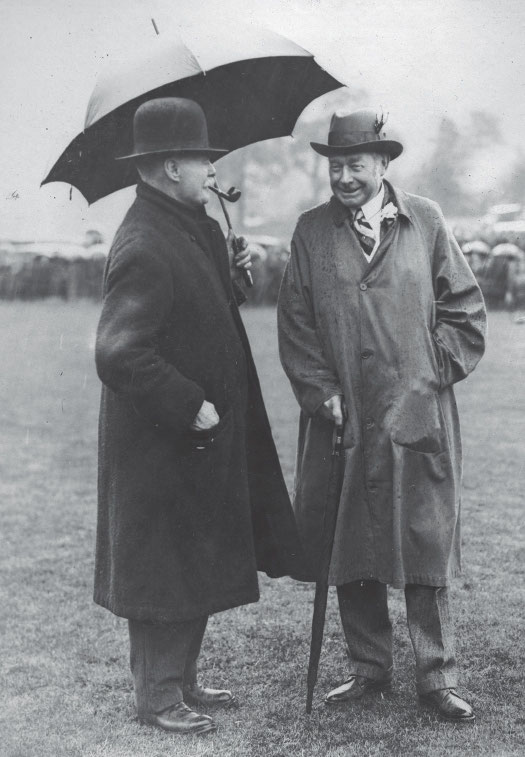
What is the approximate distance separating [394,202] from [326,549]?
134 cm

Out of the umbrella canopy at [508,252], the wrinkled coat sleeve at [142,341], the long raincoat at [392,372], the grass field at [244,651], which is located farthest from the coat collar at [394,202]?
the umbrella canopy at [508,252]

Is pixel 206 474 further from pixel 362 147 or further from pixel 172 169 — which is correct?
pixel 362 147

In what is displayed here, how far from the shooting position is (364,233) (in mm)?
3529

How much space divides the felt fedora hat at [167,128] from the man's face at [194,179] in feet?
0.18

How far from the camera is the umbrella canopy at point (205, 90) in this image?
10.7 ft

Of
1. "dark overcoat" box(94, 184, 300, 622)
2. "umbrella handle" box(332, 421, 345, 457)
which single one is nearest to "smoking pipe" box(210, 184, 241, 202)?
"dark overcoat" box(94, 184, 300, 622)

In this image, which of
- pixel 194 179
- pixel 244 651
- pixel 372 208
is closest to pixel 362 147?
pixel 372 208

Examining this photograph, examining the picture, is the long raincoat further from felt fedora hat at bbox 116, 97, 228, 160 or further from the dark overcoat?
felt fedora hat at bbox 116, 97, 228, 160

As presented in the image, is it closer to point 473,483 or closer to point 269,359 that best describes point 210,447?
point 473,483

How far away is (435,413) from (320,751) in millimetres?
1268

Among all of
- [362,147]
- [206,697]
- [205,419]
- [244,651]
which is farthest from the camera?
[244,651]

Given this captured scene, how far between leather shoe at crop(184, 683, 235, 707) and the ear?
6.45ft

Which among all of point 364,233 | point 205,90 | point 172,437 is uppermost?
point 205,90

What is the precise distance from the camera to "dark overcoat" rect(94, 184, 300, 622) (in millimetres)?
3074
